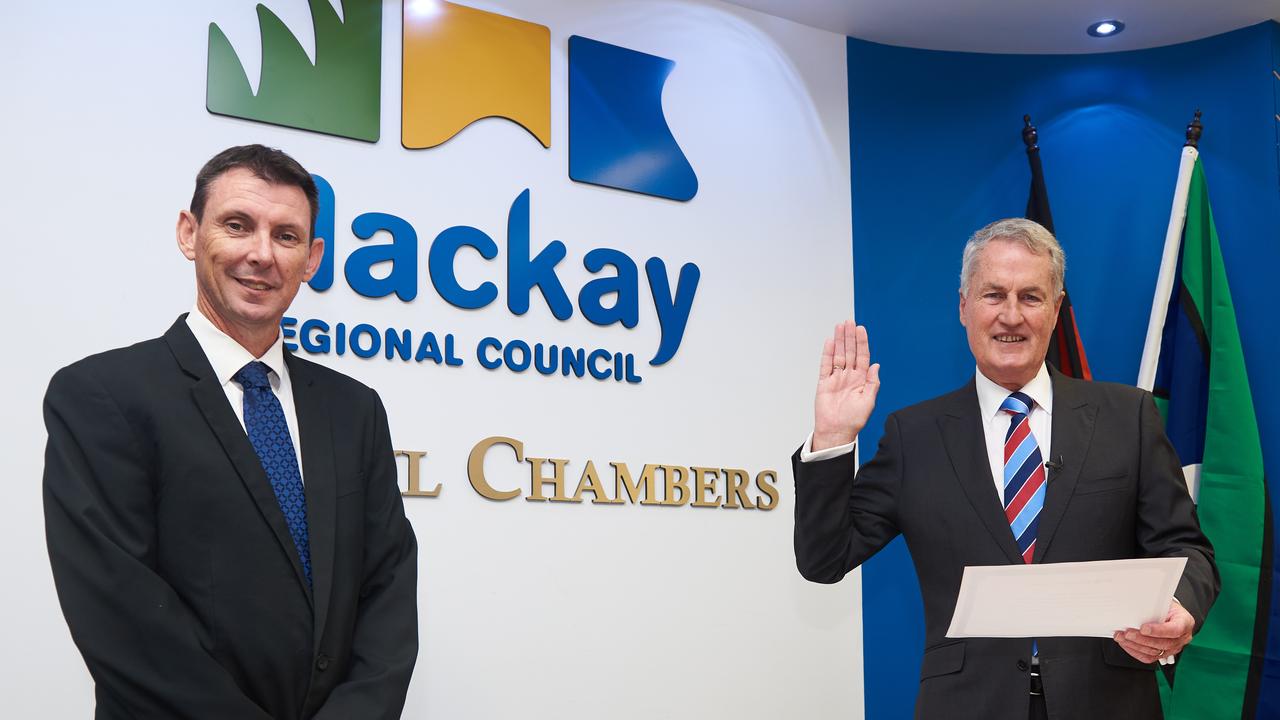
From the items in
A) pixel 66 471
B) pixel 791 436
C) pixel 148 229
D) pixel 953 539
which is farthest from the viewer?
pixel 791 436

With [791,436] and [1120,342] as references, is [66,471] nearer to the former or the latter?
[791,436]

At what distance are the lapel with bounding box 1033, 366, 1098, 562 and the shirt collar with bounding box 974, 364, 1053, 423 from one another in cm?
2

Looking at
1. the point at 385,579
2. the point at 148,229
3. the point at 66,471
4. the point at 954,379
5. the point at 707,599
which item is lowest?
the point at 707,599

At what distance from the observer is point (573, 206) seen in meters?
4.63

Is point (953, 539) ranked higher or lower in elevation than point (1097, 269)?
lower

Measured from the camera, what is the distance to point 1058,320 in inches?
204

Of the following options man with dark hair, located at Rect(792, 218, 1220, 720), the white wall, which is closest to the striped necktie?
man with dark hair, located at Rect(792, 218, 1220, 720)

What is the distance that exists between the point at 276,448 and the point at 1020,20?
4178 mm

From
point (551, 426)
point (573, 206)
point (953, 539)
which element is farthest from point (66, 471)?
point (573, 206)

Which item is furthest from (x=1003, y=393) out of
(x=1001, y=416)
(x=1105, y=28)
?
(x=1105, y=28)

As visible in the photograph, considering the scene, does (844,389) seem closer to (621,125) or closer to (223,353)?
(223,353)

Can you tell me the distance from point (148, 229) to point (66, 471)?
1878 mm

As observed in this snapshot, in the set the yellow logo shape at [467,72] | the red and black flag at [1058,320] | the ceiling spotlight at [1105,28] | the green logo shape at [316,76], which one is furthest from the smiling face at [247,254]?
the ceiling spotlight at [1105,28]

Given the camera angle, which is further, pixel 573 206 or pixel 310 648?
pixel 573 206
